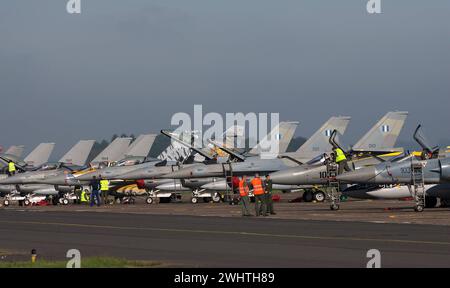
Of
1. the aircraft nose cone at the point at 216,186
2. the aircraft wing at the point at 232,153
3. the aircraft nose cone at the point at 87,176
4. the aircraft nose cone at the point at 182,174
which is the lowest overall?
the aircraft nose cone at the point at 216,186

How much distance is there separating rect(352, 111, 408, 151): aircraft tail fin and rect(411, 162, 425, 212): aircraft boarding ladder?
1706 centimetres

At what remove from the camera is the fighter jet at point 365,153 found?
46.5 metres

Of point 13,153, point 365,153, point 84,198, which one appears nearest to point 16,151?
point 13,153

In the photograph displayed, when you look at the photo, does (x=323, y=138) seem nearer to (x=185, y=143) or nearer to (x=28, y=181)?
(x=185, y=143)

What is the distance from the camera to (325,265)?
16953mm

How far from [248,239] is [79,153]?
54.7m

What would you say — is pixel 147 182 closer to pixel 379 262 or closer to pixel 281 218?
pixel 281 218

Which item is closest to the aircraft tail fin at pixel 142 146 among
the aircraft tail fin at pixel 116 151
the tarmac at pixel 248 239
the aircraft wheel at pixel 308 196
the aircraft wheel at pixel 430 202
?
the aircraft tail fin at pixel 116 151

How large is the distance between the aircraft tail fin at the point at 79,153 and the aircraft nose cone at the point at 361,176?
41.8 meters

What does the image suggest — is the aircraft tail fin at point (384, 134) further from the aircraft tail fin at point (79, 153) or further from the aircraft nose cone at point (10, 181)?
the aircraft tail fin at point (79, 153)

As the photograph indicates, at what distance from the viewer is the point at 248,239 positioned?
77.0 ft

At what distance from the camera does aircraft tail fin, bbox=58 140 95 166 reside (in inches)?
3004
